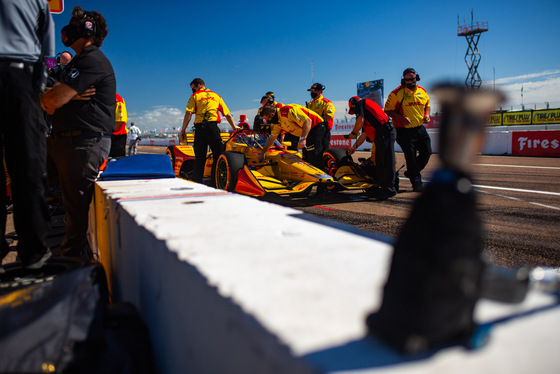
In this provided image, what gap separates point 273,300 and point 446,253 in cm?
31

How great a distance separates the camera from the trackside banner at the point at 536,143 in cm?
1347

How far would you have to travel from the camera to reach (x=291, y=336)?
1.96ft

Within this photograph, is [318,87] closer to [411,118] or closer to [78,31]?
[411,118]

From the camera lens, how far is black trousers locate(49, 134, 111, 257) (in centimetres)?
256

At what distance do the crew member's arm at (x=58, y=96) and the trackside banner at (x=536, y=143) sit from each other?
15.2 metres

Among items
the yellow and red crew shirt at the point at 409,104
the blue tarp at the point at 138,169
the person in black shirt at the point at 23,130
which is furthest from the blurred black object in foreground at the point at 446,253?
the yellow and red crew shirt at the point at 409,104

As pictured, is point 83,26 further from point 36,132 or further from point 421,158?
point 421,158

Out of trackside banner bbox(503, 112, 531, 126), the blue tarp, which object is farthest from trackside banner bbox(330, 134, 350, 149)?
trackside banner bbox(503, 112, 531, 126)

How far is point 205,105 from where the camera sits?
671 centimetres

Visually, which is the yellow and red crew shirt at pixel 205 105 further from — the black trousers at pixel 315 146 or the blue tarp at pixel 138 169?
the blue tarp at pixel 138 169

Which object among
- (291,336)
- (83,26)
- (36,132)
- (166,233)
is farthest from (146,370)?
(83,26)

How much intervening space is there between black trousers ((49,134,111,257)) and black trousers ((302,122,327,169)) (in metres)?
4.65

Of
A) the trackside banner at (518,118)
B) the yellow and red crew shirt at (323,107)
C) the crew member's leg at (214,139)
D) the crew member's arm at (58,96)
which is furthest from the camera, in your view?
the trackside banner at (518,118)

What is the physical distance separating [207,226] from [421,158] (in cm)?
574
